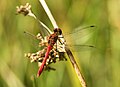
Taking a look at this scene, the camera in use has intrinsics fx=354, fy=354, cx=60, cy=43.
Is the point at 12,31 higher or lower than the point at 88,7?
lower

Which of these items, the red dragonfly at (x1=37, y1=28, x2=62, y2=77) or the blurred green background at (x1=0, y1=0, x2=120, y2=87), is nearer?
the red dragonfly at (x1=37, y1=28, x2=62, y2=77)

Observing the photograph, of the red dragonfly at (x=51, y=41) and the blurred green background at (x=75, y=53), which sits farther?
the blurred green background at (x=75, y=53)

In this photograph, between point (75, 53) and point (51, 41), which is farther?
point (75, 53)

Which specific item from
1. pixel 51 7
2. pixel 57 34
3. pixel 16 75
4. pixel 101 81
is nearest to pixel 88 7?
pixel 51 7

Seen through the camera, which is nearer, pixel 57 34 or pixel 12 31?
pixel 57 34

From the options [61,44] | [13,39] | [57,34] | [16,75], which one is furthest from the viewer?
[13,39]

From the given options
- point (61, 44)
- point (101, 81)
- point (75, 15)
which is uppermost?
point (75, 15)

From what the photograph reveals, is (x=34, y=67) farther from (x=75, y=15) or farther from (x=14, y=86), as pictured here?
(x=75, y=15)

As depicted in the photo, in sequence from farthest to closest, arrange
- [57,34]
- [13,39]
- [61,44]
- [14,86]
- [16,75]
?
[13,39], [16,75], [14,86], [57,34], [61,44]
